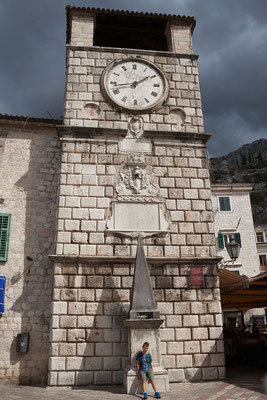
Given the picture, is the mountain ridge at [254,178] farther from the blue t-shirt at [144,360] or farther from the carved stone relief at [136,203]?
the blue t-shirt at [144,360]

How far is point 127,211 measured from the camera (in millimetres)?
8727

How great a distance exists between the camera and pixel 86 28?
1064cm

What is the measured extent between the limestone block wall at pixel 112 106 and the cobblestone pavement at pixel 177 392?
20.7ft

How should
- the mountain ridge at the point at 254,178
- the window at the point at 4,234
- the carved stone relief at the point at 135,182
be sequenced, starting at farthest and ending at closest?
the mountain ridge at the point at 254,178, the carved stone relief at the point at 135,182, the window at the point at 4,234

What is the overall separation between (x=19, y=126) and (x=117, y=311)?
5.75m

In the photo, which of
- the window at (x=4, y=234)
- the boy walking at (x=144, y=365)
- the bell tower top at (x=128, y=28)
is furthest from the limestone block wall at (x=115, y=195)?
the bell tower top at (x=128, y=28)

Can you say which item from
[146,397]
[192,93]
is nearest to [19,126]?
[192,93]

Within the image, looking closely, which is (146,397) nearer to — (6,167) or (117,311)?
(117,311)

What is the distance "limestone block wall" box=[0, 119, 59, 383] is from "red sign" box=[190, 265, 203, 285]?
138 inches

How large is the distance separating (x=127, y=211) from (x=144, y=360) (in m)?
3.52

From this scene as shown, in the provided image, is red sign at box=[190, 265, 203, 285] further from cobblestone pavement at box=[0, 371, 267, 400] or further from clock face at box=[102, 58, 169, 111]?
clock face at box=[102, 58, 169, 111]

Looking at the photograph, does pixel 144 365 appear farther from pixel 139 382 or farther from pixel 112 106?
pixel 112 106

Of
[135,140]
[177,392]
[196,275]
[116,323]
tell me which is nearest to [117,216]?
[135,140]

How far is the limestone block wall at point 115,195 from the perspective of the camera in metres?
8.38
